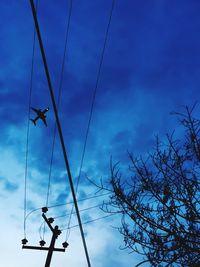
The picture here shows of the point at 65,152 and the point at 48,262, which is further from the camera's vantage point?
the point at 48,262

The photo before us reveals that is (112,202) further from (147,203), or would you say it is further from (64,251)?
(64,251)

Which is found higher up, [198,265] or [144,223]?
[144,223]

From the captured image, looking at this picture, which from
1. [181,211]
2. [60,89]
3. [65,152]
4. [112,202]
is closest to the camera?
[65,152]

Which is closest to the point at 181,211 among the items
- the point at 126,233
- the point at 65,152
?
the point at 126,233

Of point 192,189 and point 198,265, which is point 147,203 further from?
point 198,265

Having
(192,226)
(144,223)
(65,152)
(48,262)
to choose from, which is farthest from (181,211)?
(48,262)

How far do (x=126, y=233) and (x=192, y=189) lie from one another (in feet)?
5.96

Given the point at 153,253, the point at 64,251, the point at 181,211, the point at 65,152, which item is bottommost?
the point at 153,253

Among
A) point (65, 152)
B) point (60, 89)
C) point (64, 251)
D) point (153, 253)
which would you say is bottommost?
point (153, 253)

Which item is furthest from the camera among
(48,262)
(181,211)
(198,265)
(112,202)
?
(48,262)

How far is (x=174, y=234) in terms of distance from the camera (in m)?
6.49

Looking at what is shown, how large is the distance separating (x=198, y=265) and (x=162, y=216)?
3.95ft

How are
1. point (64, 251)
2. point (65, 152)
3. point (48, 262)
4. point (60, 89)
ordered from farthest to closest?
point (64, 251) → point (48, 262) → point (60, 89) → point (65, 152)

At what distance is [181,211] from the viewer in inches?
269
